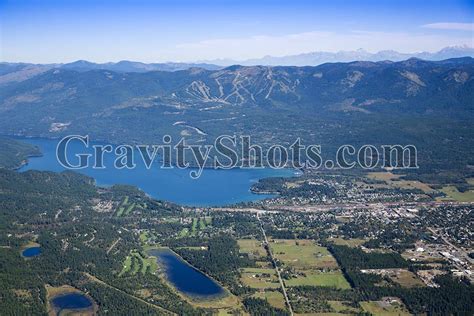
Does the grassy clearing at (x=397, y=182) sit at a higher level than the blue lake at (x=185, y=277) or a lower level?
higher

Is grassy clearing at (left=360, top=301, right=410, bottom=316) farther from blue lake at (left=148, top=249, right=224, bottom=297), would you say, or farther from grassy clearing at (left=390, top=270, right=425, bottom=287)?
blue lake at (left=148, top=249, right=224, bottom=297)

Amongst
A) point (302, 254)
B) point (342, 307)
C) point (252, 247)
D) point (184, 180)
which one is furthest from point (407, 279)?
point (184, 180)

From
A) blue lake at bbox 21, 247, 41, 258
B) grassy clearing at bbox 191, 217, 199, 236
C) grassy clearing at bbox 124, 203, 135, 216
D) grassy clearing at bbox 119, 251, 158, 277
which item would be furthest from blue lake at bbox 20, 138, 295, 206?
blue lake at bbox 21, 247, 41, 258

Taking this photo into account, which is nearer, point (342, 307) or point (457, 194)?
point (342, 307)

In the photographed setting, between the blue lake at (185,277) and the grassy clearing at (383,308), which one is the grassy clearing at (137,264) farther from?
the grassy clearing at (383,308)

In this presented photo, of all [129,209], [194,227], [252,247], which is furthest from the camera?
[129,209]

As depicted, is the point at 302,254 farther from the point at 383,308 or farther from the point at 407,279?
the point at 383,308

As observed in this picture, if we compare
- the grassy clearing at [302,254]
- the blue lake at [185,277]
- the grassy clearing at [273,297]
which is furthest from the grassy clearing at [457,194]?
the blue lake at [185,277]
